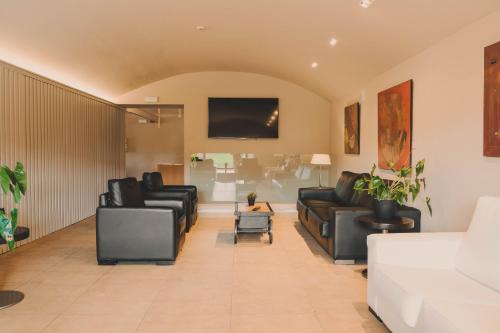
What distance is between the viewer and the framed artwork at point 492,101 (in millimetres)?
2904

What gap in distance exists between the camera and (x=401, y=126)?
15.3 feet

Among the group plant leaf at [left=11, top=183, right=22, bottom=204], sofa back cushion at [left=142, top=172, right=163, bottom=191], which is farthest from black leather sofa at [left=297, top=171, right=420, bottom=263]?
plant leaf at [left=11, top=183, right=22, bottom=204]

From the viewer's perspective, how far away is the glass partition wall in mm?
7840

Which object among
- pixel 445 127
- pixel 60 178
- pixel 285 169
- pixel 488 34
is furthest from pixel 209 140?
pixel 488 34

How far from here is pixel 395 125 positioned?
4.83 meters

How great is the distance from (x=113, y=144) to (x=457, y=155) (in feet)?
21.6

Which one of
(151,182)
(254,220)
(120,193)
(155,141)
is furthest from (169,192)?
(155,141)

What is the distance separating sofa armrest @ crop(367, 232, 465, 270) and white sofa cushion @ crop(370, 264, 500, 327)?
0.23 feet

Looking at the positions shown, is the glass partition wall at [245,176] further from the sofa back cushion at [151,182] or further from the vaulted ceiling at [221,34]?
the vaulted ceiling at [221,34]

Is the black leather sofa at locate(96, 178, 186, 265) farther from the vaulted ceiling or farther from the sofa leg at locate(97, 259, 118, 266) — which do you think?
the vaulted ceiling

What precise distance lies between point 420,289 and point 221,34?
429 centimetres

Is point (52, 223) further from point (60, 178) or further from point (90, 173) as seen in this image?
point (90, 173)

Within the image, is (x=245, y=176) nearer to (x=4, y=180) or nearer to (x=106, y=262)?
(x=106, y=262)

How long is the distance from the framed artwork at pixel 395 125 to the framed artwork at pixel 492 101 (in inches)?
47.5
